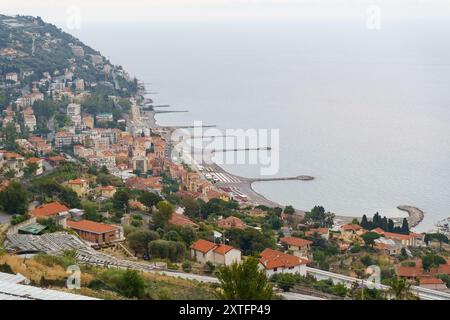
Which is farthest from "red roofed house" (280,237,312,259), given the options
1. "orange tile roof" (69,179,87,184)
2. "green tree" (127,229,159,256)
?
"orange tile roof" (69,179,87,184)

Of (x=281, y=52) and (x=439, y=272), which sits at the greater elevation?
(x=281, y=52)

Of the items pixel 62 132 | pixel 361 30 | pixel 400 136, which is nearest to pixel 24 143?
pixel 62 132

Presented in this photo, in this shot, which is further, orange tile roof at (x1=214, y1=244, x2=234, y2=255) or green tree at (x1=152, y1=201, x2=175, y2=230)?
green tree at (x1=152, y1=201, x2=175, y2=230)

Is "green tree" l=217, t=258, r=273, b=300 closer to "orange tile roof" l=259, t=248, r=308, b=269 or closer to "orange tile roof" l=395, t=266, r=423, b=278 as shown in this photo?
"orange tile roof" l=259, t=248, r=308, b=269

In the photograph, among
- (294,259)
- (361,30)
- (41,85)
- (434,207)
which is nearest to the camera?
(294,259)

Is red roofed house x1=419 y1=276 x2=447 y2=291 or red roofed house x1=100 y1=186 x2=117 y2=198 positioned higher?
red roofed house x1=100 y1=186 x2=117 y2=198

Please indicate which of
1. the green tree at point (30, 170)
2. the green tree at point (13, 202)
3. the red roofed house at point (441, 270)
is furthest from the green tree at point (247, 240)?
the green tree at point (30, 170)

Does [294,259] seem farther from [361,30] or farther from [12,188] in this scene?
[361,30]
